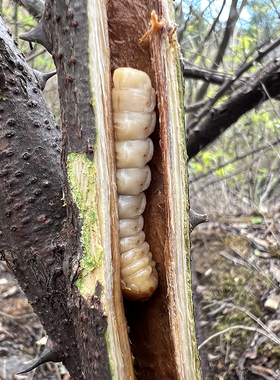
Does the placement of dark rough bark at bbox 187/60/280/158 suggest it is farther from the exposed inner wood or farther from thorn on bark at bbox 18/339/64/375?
thorn on bark at bbox 18/339/64/375

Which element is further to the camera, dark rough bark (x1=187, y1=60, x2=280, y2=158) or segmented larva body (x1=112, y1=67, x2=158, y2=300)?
dark rough bark (x1=187, y1=60, x2=280, y2=158)

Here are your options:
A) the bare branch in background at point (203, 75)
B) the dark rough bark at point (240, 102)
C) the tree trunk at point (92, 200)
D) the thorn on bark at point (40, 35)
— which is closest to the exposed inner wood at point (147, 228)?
the tree trunk at point (92, 200)

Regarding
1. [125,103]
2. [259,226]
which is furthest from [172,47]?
[259,226]

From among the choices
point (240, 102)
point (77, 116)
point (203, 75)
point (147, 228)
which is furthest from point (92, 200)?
point (203, 75)

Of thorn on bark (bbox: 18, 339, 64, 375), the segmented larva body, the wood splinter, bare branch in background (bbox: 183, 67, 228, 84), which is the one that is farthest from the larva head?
bare branch in background (bbox: 183, 67, 228, 84)

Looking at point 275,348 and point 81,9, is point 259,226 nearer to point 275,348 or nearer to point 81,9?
point 275,348

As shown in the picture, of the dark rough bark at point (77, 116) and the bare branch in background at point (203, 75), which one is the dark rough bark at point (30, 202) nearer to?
the dark rough bark at point (77, 116)
